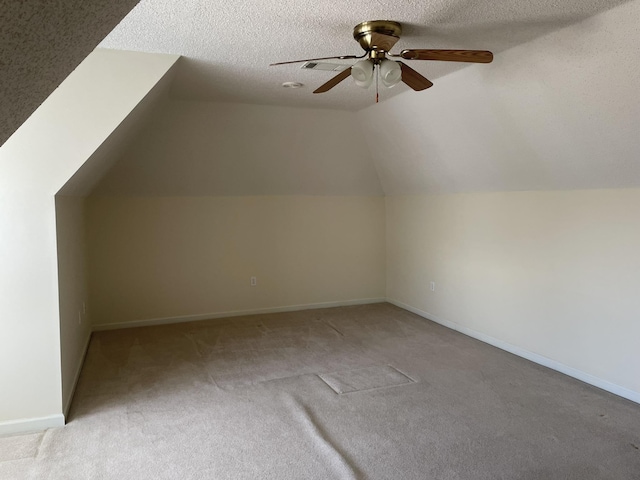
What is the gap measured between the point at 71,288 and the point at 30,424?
3.43 feet

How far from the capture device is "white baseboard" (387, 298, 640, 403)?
3.44 meters

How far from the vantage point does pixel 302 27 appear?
8.95 feet

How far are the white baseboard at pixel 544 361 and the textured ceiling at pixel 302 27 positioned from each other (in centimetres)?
246

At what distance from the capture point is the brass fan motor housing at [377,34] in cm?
266

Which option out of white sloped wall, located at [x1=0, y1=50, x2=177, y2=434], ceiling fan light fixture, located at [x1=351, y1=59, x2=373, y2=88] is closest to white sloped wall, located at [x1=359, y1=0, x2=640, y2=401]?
ceiling fan light fixture, located at [x1=351, y1=59, x2=373, y2=88]

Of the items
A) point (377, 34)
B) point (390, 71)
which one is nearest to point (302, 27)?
point (377, 34)

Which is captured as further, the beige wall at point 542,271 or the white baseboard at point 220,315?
the white baseboard at point 220,315

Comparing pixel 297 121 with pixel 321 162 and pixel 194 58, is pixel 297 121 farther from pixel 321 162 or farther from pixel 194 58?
pixel 194 58

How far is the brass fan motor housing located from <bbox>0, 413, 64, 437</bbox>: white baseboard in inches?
116

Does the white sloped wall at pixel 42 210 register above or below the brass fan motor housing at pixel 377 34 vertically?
below

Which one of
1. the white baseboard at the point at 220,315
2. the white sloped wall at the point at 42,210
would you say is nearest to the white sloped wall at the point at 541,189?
the white baseboard at the point at 220,315

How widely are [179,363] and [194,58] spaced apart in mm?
2480

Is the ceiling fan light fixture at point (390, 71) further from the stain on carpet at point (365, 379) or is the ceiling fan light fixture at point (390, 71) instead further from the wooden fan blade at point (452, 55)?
the stain on carpet at point (365, 379)

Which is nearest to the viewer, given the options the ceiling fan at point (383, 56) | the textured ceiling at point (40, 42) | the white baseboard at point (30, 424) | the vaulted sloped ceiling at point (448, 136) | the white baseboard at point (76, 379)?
the textured ceiling at point (40, 42)
